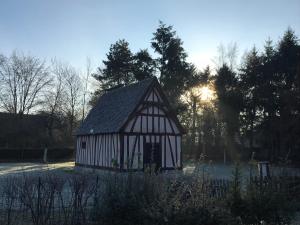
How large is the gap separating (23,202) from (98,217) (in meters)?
1.74

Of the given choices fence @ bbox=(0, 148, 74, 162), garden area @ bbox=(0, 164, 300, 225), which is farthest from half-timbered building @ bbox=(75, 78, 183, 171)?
fence @ bbox=(0, 148, 74, 162)

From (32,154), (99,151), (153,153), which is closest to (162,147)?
(153,153)

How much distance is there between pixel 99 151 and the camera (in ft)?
74.5

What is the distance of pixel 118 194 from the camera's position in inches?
311

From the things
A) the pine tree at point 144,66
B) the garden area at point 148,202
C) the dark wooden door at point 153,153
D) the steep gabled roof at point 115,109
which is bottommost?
the garden area at point 148,202

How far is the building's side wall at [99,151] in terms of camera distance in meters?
20.8

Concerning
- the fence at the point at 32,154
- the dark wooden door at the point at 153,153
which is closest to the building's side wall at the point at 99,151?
the dark wooden door at the point at 153,153

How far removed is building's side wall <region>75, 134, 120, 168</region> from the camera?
20.8 metres

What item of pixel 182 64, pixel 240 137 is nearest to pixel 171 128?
pixel 182 64

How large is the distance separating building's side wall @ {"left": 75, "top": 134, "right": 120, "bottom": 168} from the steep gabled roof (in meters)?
0.46

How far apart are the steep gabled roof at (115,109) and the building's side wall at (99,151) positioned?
18.2 inches

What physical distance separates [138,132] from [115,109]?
11.3 feet

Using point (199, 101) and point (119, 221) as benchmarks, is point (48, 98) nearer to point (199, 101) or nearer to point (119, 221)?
point (199, 101)

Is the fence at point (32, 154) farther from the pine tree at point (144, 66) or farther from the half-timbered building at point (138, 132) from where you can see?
the half-timbered building at point (138, 132)
